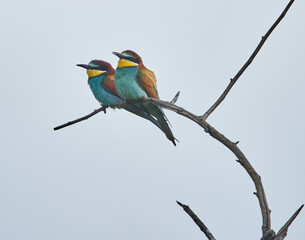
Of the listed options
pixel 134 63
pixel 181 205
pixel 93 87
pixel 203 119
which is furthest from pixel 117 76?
pixel 181 205

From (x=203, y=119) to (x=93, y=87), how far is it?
2.73 m

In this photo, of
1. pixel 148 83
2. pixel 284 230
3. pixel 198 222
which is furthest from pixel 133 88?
pixel 284 230

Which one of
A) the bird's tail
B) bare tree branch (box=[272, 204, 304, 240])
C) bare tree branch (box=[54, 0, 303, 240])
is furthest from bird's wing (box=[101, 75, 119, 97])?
bare tree branch (box=[272, 204, 304, 240])

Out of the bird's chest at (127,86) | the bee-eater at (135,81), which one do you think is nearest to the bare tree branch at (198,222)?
the bee-eater at (135,81)

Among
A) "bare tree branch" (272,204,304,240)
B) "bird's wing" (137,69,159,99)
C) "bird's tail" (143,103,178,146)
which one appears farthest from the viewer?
"bird's wing" (137,69,159,99)

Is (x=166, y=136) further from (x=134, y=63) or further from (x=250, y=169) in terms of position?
(x=250, y=169)

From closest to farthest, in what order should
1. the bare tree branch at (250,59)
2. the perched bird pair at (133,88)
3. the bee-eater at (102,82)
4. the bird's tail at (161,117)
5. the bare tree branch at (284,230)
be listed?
the bare tree branch at (284,230)
the bare tree branch at (250,59)
the bird's tail at (161,117)
the perched bird pair at (133,88)
the bee-eater at (102,82)

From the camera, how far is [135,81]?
516cm

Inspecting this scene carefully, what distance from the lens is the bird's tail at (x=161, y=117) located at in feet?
15.0

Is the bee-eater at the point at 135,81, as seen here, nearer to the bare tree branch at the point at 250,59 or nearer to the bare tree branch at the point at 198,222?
the bare tree branch at the point at 250,59

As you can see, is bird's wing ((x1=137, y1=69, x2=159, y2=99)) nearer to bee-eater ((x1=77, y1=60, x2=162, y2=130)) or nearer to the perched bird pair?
the perched bird pair

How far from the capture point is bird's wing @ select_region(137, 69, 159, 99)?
5160 mm

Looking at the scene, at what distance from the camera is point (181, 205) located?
3.03 meters

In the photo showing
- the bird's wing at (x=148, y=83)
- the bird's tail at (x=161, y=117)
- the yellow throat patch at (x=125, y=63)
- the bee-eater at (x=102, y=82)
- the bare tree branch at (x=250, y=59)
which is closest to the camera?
the bare tree branch at (x=250, y=59)
